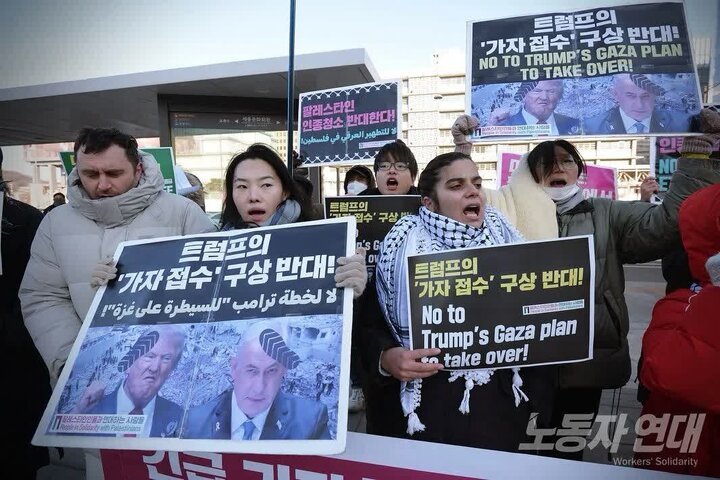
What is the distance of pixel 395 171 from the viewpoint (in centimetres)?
303

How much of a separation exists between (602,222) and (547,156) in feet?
1.34

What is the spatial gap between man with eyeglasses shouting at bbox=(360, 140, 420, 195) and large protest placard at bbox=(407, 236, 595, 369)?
5.94 ft

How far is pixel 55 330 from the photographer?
153cm

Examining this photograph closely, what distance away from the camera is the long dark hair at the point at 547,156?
6.50 ft

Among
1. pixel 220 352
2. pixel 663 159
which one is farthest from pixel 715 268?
pixel 663 159

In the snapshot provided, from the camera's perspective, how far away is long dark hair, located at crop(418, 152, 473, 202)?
1.59m

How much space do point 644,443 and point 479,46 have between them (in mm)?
2372

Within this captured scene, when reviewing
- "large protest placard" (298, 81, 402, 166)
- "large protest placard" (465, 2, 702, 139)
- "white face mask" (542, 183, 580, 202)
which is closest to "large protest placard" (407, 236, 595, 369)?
"white face mask" (542, 183, 580, 202)

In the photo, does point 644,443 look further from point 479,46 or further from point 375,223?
point 479,46

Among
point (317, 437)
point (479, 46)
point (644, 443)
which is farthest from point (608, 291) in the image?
point (479, 46)

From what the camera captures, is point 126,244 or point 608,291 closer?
point 126,244

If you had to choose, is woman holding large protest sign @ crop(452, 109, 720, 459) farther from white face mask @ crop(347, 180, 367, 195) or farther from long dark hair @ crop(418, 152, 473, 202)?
white face mask @ crop(347, 180, 367, 195)

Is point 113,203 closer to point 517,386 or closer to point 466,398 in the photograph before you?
point 466,398

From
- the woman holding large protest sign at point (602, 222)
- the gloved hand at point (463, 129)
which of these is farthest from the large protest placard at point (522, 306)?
the gloved hand at point (463, 129)
